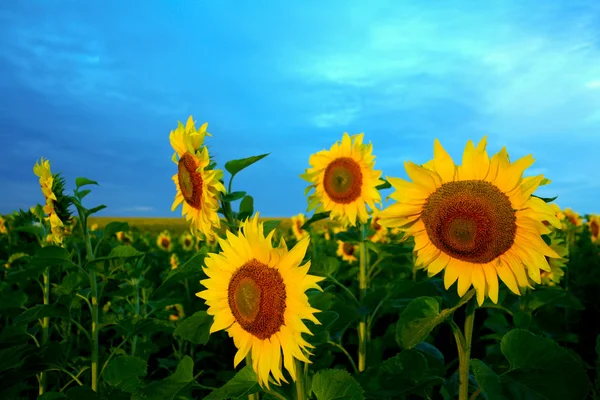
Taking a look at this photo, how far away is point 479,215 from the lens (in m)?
2.36

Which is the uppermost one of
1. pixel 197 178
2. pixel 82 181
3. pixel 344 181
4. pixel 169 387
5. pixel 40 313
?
pixel 344 181

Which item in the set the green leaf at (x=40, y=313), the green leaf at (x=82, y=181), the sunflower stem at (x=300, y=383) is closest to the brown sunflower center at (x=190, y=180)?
the green leaf at (x=82, y=181)

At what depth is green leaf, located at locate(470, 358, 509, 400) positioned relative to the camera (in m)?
2.15

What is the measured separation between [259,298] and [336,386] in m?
0.52

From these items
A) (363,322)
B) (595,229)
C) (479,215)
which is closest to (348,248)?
(363,322)

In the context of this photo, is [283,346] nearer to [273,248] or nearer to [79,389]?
[273,248]

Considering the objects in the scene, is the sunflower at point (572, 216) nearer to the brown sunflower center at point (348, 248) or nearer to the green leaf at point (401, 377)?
the brown sunflower center at point (348, 248)

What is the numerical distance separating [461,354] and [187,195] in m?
1.79

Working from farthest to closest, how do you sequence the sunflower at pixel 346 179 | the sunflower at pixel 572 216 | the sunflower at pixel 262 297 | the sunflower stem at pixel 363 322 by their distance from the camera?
the sunflower at pixel 572 216, the sunflower at pixel 346 179, the sunflower stem at pixel 363 322, the sunflower at pixel 262 297

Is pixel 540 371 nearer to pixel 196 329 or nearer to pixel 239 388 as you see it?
pixel 239 388

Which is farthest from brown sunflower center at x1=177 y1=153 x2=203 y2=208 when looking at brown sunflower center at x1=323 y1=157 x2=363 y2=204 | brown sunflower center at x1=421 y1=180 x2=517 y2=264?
brown sunflower center at x1=323 y1=157 x2=363 y2=204

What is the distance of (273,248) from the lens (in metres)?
2.47

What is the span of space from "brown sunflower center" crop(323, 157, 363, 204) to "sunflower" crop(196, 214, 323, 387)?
8.67 feet

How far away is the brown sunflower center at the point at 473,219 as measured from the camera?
236cm
